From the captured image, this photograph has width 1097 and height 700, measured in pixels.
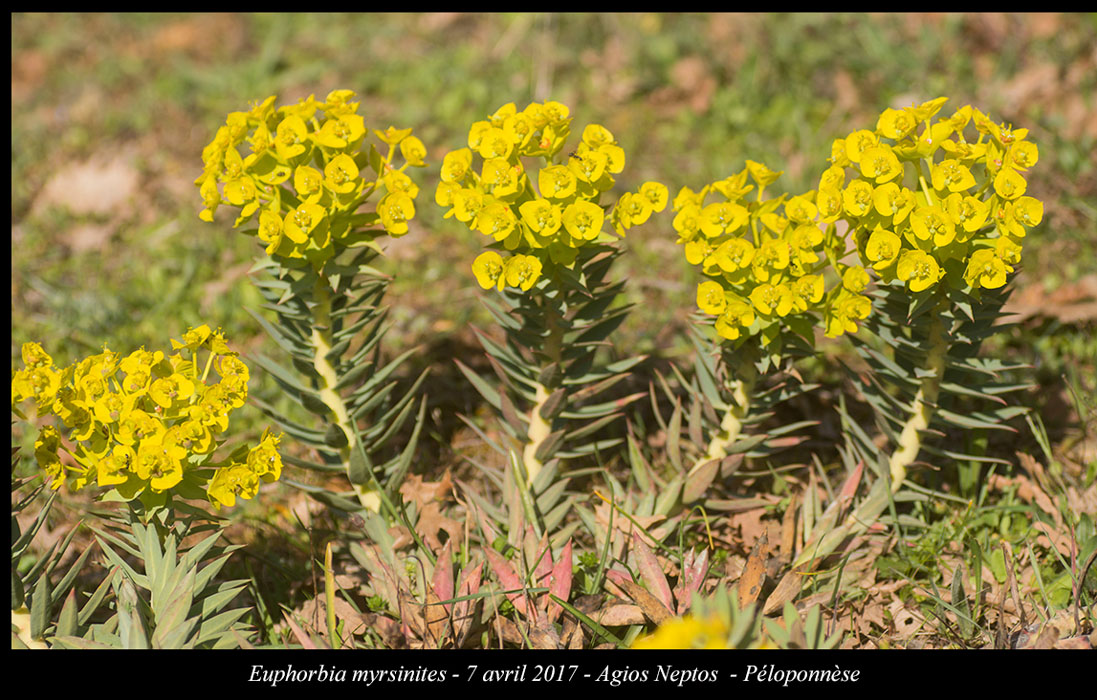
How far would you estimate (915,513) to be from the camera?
2.91 meters

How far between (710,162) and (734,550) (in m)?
2.59

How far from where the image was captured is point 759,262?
2.40 metres

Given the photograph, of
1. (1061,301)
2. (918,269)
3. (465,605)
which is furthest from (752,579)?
(1061,301)

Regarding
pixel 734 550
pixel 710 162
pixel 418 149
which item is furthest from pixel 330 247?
pixel 710 162

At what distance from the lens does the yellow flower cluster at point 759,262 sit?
94.8 inches

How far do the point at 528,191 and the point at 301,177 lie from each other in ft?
1.91

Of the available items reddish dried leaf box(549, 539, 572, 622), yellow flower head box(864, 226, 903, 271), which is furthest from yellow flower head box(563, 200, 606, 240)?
reddish dried leaf box(549, 539, 572, 622)

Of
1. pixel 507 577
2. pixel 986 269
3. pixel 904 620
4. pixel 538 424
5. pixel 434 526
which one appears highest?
pixel 986 269

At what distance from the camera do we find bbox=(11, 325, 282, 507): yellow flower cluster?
7.13 ft

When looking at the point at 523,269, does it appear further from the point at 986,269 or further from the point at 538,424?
the point at 986,269

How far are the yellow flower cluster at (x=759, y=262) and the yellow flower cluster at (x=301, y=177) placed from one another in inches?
30.3

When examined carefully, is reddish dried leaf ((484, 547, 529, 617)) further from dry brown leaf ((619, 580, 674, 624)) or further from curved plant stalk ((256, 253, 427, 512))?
curved plant stalk ((256, 253, 427, 512))

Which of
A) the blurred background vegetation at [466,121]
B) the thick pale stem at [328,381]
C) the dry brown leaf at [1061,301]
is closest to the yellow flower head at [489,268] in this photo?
the thick pale stem at [328,381]

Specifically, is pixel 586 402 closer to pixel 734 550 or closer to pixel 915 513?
pixel 734 550
